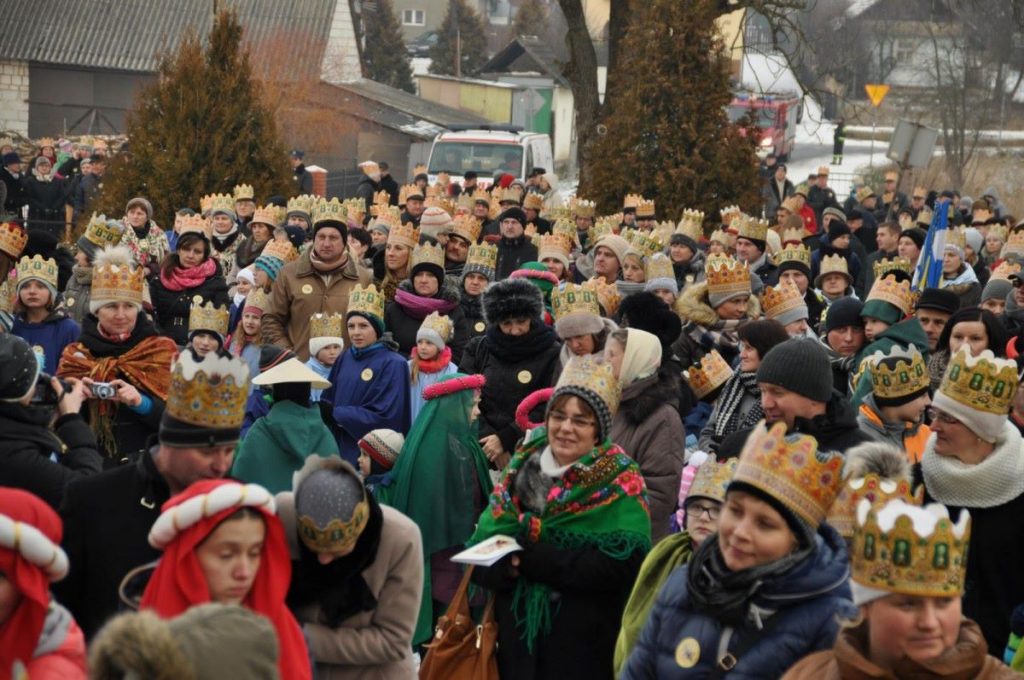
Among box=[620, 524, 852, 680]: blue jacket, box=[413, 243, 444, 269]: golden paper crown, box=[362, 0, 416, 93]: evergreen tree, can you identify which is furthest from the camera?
box=[362, 0, 416, 93]: evergreen tree

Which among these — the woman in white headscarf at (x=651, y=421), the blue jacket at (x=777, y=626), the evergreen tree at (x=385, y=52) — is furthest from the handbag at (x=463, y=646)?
the evergreen tree at (x=385, y=52)

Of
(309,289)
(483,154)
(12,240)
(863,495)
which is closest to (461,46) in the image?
(483,154)

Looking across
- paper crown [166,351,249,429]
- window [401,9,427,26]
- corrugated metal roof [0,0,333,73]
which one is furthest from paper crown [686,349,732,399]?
window [401,9,427,26]

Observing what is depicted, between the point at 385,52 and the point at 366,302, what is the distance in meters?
66.4

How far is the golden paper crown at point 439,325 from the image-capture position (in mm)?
10219

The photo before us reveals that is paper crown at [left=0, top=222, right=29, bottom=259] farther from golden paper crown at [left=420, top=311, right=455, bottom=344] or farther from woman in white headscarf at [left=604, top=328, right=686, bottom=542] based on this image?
woman in white headscarf at [left=604, top=328, right=686, bottom=542]

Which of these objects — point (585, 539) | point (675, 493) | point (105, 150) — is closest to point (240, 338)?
point (675, 493)

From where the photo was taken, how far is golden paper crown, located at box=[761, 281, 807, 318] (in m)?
10.1

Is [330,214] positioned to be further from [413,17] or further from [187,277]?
[413,17]

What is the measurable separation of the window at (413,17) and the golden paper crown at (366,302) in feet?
354

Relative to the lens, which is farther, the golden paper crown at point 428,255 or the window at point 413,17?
the window at point 413,17

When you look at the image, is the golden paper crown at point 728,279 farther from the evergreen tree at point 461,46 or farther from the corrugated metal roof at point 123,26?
the evergreen tree at point 461,46

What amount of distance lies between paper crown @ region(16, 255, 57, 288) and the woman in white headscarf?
3563 millimetres

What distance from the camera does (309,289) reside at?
38.0 ft
